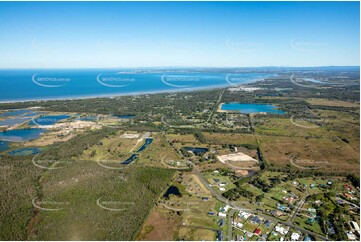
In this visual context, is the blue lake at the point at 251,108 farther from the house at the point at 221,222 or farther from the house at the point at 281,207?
the house at the point at 221,222

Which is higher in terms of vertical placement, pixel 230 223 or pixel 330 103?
pixel 330 103

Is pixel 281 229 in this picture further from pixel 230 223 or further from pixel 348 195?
pixel 348 195

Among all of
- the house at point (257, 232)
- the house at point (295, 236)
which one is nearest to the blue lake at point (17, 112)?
the house at point (257, 232)

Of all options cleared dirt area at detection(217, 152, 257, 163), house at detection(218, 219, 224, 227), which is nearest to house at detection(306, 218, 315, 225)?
house at detection(218, 219, 224, 227)

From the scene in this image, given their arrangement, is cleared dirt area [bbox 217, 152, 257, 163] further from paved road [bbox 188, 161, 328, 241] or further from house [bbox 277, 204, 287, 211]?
house [bbox 277, 204, 287, 211]

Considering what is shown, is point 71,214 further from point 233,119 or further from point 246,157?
point 233,119

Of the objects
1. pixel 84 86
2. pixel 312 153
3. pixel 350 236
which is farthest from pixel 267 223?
pixel 84 86

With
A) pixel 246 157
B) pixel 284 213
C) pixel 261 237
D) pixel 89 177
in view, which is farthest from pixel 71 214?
pixel 246 157
